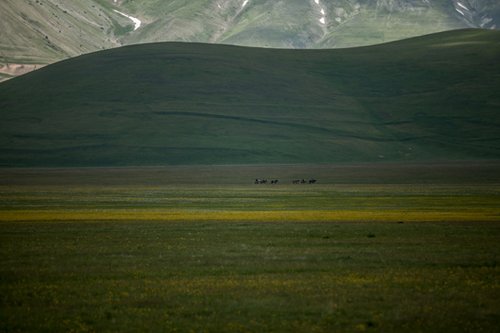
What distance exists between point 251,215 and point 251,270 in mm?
27689

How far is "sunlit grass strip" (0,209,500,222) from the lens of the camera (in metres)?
52.8

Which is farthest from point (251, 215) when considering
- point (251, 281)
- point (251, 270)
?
point (251, 281)

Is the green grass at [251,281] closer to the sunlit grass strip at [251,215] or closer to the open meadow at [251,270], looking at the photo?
the open meadow at [251,270]

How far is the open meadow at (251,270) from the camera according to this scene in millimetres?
21703

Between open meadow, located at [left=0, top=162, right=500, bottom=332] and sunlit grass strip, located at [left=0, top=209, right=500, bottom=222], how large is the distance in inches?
3.2

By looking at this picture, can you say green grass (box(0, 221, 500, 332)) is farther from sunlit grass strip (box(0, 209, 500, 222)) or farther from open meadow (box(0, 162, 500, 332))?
sunlit grass strip (box(0, 209, 500, 222))

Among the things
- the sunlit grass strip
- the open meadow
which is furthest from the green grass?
the sunlit grass strip

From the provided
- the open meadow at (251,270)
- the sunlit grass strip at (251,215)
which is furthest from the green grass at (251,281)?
the sunlit grass strip at (251,215)

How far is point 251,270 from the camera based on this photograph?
29562 mm

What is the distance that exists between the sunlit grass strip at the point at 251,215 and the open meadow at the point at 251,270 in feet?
0.27

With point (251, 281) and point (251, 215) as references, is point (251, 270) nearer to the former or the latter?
point (251, 281)

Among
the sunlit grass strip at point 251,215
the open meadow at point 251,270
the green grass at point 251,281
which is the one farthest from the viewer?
the sunlit grass strip at point 251,215

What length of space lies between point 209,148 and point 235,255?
536 feet

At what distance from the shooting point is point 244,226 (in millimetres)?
47500
